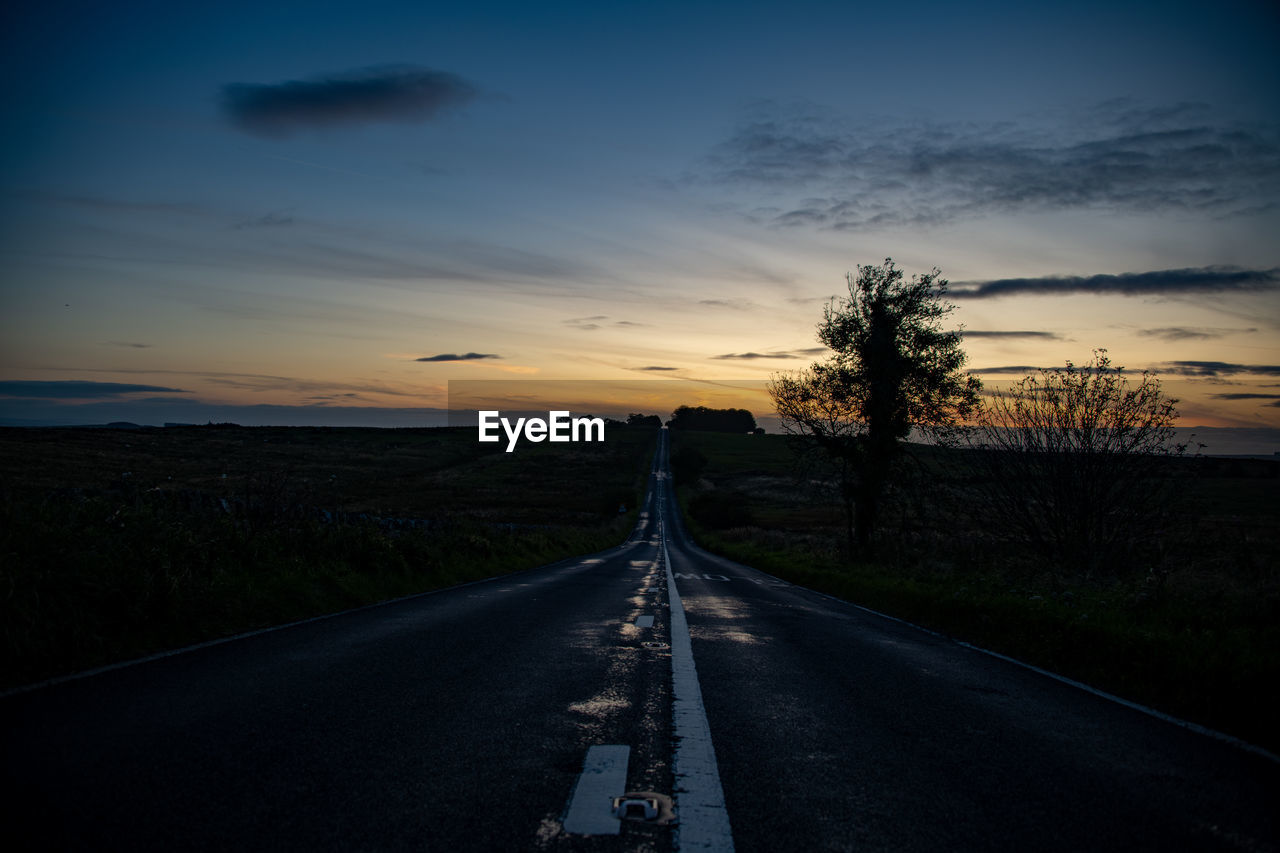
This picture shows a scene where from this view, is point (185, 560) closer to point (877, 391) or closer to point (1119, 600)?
point (1119, 600)

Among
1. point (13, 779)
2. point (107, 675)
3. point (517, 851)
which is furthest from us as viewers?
point (107, 675)

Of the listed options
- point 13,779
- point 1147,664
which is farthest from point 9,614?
point 1147,664

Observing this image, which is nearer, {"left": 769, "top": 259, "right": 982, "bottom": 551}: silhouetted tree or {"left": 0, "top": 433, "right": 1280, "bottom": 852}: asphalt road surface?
{"left": 0, "top": 433, "right": 1280, "bottom": 852}: asphalt road surface

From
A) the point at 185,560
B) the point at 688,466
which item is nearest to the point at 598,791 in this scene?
the point at 185,560

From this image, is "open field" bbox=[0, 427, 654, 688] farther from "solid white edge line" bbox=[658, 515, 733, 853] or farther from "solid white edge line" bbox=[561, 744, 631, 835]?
"solid white edge line" bbox=[658, 515, 733, 853]

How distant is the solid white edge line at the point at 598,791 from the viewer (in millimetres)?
3189

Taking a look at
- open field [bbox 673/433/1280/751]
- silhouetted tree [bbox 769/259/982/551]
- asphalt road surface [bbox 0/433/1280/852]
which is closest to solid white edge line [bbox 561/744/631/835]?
asphalt road surface [bbox 0/433/1280/852]

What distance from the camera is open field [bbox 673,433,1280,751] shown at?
6281mm

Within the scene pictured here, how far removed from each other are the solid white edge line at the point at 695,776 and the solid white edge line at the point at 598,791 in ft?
1.00

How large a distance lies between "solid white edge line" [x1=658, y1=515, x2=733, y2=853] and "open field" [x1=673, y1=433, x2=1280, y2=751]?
395 centimetres

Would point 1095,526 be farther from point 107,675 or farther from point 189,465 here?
point 189,465

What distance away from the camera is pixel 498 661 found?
22.7 feet

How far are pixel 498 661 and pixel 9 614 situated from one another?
418cm

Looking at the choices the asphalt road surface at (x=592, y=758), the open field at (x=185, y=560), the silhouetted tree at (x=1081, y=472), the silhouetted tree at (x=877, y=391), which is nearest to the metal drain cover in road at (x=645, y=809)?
the asphalt road surface at (x=592, y=758)
